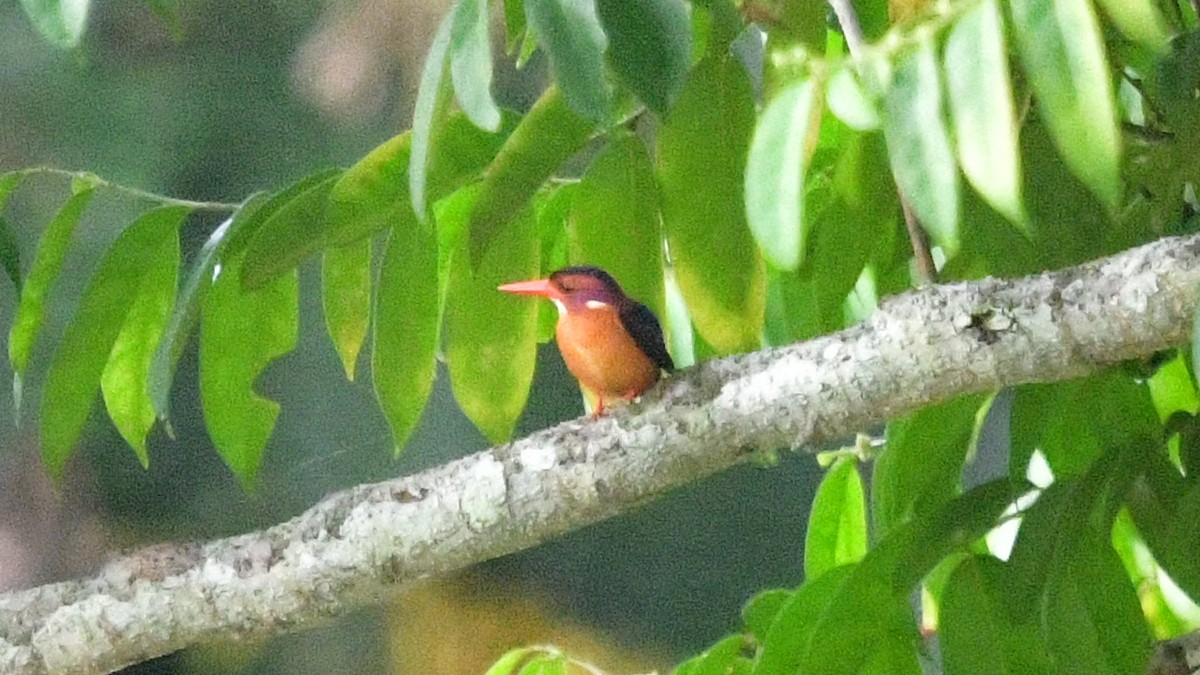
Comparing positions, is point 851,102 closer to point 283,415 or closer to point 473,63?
point 473,63

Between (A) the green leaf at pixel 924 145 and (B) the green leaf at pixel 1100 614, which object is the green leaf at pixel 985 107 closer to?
(A) the green leaf at pixel 924 145

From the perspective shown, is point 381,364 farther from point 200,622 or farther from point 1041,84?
point 1041,84

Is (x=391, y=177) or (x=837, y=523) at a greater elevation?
(x=391, y=177)

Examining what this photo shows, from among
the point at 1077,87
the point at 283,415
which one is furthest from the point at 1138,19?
the point at 283,415

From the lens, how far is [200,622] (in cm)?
65

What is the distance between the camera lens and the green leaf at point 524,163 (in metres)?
0.59

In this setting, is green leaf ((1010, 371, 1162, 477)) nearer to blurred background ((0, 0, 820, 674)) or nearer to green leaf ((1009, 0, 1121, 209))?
green leaf ((1009, 0, 1121, 209))

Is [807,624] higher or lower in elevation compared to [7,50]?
lower

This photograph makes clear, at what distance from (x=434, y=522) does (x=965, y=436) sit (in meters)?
0.27

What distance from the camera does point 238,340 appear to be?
2.47 feet

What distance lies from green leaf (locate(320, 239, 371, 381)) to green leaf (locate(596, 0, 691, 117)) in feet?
1.07

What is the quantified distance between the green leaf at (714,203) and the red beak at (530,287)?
0.30ft

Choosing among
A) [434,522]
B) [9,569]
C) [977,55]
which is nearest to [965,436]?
[434,522]

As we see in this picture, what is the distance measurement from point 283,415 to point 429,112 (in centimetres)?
80
